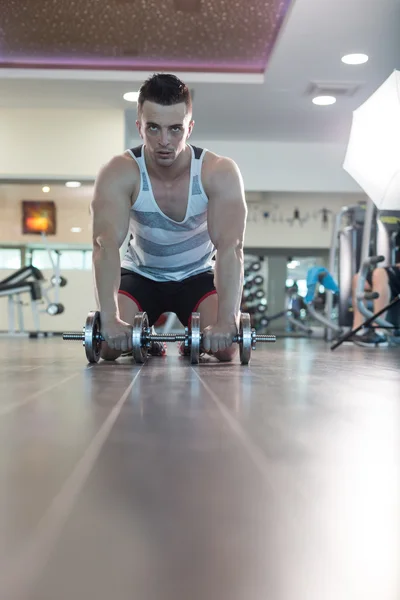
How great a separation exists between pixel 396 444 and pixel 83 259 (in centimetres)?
549

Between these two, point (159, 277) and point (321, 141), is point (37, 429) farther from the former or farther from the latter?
point (321, 141)

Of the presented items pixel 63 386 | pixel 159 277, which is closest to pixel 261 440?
pixel 63 386

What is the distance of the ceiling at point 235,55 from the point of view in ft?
12.6

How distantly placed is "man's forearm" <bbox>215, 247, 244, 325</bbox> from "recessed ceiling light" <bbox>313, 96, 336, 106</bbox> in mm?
3667

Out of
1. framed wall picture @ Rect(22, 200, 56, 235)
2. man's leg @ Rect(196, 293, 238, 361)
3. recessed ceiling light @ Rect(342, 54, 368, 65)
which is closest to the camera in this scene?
man's leg @ Rect(196, 293, 238, 361)

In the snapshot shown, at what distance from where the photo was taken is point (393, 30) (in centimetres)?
395

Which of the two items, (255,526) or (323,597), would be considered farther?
(255,526)

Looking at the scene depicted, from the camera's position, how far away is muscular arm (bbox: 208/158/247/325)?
1.89 metres

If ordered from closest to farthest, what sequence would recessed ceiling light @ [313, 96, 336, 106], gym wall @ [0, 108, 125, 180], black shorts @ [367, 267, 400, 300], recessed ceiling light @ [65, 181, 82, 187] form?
black shorts @ [367, 267, 400, 300], recessed ceiling light @ [313, 96, 336, 106], gym wall @ [0, 108, 125, 180], recessed ceiling light @ [65, 181, 82, 187]

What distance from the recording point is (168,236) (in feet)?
7.22

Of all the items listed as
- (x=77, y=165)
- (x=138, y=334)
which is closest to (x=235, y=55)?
(x=77, y=165)

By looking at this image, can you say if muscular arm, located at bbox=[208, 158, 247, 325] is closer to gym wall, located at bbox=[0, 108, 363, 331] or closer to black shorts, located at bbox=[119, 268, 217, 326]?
black shorts, located at bbox=[119, 268, 217, 326]

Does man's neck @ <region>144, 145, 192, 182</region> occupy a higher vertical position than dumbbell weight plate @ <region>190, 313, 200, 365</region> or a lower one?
higher

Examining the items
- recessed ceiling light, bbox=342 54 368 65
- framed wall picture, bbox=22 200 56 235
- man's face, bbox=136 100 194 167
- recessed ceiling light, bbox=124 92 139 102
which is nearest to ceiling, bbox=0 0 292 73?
recessed ceiling light, bbox=124 92 139 102
